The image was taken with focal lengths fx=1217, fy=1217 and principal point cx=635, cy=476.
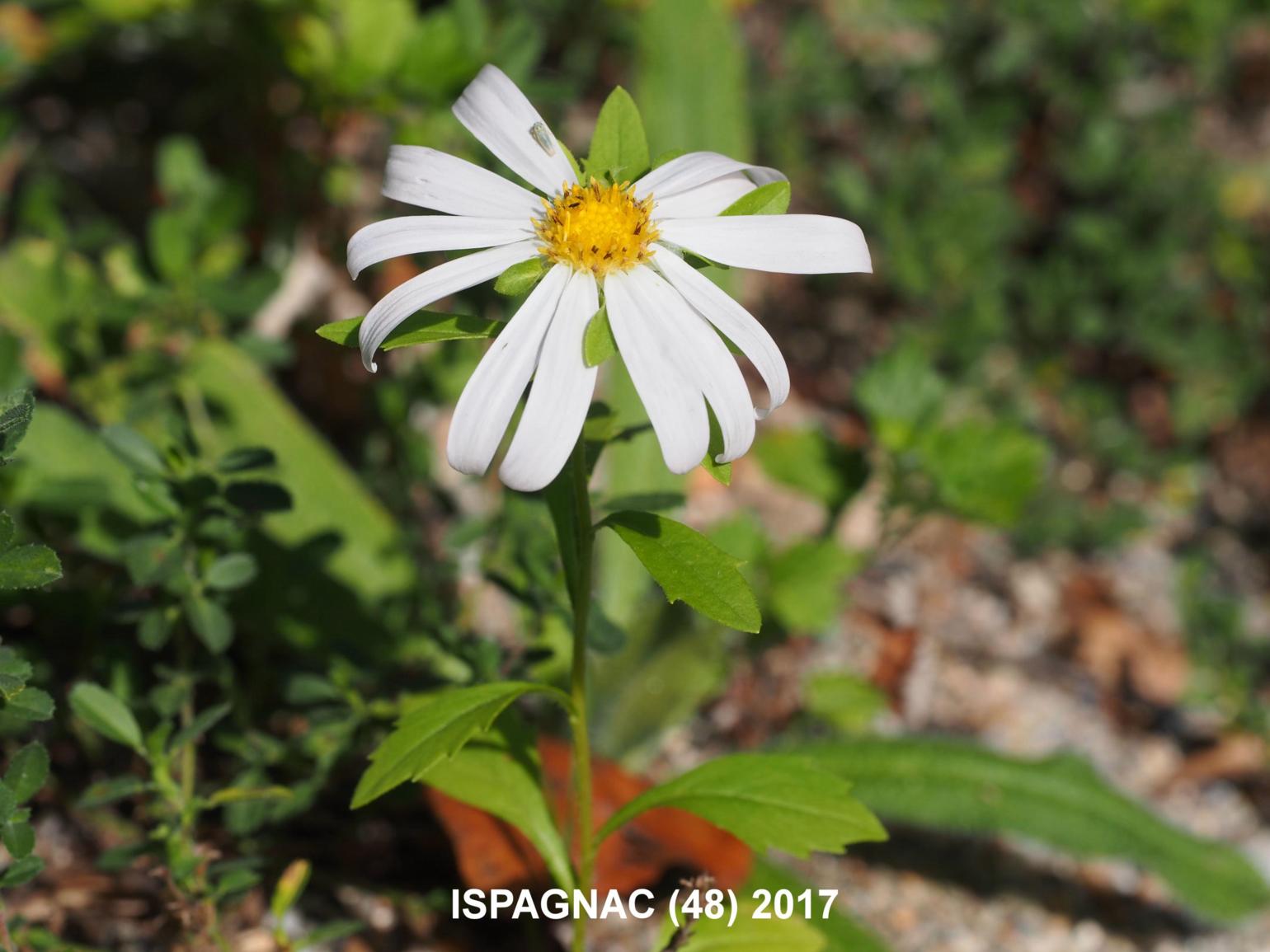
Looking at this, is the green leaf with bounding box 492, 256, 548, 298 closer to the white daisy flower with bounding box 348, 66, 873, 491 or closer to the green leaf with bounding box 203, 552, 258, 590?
the white daisy flower with bounding box 348, 66, 873, 491

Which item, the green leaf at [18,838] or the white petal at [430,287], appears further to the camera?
the green leaf at [18,838]

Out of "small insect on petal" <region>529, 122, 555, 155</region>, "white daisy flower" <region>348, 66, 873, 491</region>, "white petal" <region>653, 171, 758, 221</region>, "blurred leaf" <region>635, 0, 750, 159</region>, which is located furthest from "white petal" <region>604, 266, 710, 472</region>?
"blurred leaf" <region>635, 0, 750, 159</region>

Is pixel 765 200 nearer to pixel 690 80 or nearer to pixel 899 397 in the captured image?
pixel 899 397

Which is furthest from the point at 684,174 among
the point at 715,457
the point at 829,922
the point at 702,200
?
the point at 829,922

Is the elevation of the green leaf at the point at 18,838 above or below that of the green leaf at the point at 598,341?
below

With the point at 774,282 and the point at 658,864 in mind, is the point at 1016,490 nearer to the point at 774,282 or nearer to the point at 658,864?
the point at 658,864

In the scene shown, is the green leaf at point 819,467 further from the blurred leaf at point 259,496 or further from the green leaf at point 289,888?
the green leaf at point 289,888

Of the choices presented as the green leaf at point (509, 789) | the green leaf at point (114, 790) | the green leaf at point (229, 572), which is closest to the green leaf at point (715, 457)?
the green leaf at point (509, 789)
